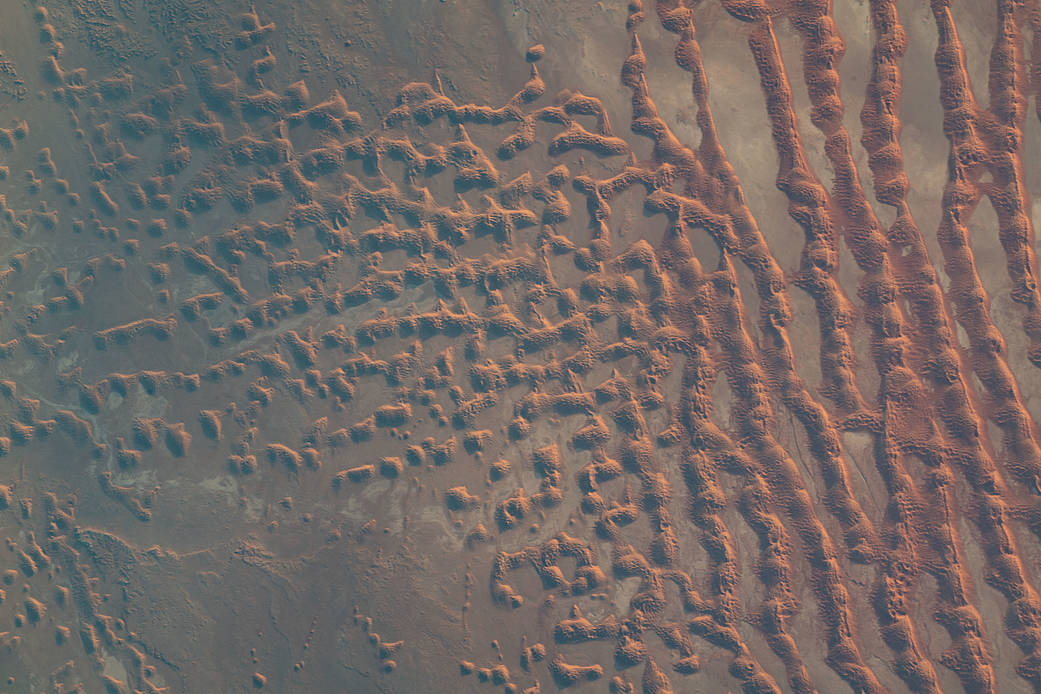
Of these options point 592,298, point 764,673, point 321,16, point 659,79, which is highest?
point 321,16

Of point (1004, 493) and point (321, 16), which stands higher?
point (321, 16)

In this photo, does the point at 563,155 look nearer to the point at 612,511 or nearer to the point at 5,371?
the point at 612,511

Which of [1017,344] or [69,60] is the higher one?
[69,60]

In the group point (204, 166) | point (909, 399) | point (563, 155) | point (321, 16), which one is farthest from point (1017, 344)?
point (204, 166)

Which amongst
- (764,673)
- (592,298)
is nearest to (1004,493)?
(764,673)

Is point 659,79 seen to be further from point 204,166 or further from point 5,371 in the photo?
point 5,371

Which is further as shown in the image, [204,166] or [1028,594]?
[204,166]
